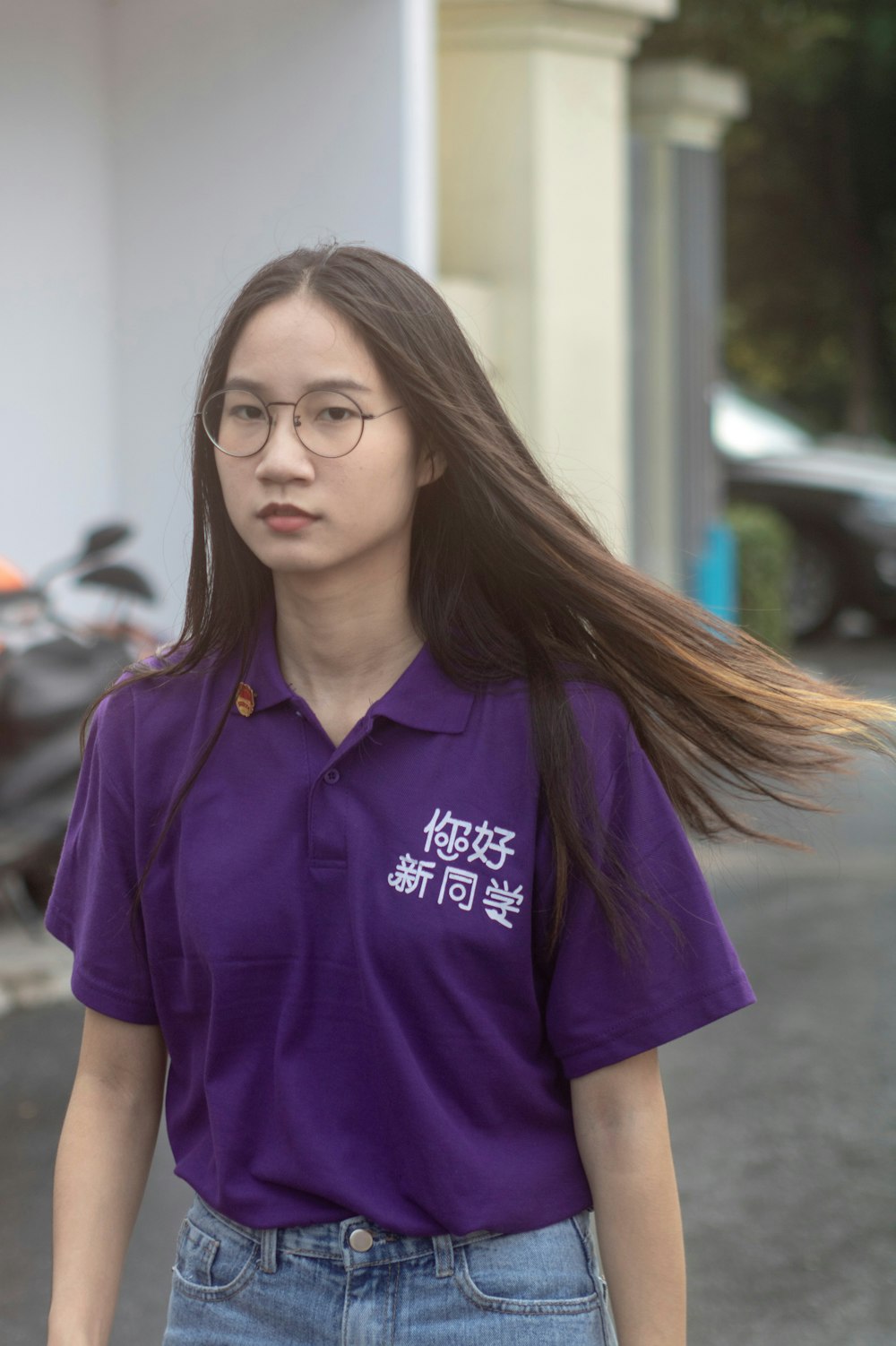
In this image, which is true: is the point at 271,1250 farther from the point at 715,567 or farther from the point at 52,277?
the point at 715,567

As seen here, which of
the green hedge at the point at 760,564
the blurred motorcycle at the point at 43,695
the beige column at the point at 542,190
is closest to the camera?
the blurred motorcycle at the point at 43,695

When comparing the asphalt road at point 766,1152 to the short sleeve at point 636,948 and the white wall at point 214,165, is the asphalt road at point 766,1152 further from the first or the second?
the white wall at point 214,165

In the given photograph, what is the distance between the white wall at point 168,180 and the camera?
6.69m

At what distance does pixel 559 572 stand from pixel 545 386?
6458 mm

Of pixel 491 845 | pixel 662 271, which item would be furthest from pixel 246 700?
pixel 662 271

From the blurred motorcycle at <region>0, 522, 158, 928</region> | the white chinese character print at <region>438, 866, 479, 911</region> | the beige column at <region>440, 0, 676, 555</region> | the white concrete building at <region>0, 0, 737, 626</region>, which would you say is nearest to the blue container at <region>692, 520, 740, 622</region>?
the beige column at <region>440, 0, 676, 555</region>

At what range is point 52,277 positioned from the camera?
6.96 meters

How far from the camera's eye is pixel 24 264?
6.85 meters

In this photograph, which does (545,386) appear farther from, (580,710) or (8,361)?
(580,710)

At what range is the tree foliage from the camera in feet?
61.7

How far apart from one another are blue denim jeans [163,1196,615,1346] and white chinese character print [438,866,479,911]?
0.99 feet

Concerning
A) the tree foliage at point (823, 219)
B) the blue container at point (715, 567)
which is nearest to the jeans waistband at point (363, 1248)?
the blue container at point (715, 567)

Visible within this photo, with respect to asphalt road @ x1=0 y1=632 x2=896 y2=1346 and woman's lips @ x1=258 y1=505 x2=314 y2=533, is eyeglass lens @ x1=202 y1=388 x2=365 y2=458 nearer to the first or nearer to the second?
woman's lips @ x1=258 y1=505 x2=314 y2=533

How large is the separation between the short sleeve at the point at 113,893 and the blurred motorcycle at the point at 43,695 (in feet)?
12.5
